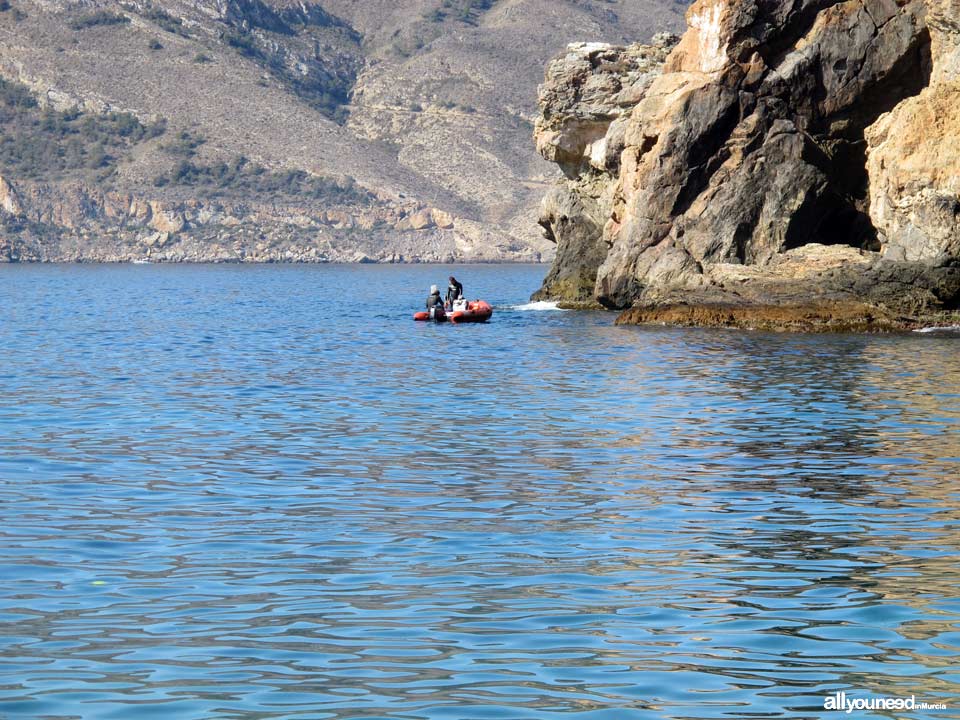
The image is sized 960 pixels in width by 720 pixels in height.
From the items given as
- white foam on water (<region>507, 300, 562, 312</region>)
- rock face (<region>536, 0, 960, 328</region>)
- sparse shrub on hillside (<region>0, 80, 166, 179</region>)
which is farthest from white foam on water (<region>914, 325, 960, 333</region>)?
sparse shrub on hillside (<region>0, 80, 166, 179</region>)

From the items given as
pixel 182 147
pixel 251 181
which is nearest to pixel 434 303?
pixel 251 181

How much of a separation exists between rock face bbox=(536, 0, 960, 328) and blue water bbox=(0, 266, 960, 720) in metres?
13.4

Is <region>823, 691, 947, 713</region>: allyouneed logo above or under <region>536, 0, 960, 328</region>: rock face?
under

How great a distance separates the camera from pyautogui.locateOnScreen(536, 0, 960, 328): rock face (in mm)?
41844

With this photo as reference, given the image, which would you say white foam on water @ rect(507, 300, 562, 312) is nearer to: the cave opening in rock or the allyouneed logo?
the cave opening in rock

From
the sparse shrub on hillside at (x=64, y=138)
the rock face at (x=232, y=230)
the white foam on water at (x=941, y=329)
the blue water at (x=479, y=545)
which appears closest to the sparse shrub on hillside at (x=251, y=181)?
the rock face at (x=232, y=230)

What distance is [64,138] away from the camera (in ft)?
647

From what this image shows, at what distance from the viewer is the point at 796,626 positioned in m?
10.5

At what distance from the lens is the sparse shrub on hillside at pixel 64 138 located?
639 feet

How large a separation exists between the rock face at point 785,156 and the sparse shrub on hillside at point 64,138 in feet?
505

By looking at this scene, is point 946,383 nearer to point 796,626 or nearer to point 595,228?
point 796,626

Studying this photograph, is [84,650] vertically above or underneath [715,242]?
underneath

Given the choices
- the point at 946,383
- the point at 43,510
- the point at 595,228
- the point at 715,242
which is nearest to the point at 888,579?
the point at 43,510

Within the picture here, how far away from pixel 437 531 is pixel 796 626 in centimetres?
425
